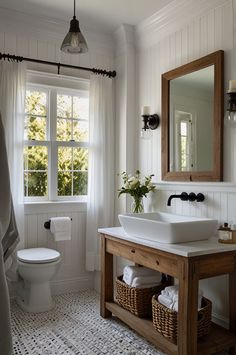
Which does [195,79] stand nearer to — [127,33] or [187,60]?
[187,60]

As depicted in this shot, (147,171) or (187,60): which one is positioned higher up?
(187,60)

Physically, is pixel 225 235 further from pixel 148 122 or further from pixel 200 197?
pixel 148 122

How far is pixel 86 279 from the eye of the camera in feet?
11.5

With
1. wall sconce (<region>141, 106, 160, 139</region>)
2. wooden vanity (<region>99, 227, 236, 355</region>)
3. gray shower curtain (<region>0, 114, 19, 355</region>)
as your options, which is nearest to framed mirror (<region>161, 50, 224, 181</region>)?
wall sconce (<region>141, 106, 160, 139</region>)

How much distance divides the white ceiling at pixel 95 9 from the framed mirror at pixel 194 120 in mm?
628

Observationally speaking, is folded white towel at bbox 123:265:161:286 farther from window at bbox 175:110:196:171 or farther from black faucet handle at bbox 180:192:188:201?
Answer: window at bbox 175:110:196:171

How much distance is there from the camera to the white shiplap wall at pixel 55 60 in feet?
10.1

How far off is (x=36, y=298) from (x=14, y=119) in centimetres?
162

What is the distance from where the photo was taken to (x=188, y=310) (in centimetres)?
190

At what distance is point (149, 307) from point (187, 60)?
2.02m

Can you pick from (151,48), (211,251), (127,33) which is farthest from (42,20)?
(211,251)

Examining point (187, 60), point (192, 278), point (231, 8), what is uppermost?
point (231, 8)

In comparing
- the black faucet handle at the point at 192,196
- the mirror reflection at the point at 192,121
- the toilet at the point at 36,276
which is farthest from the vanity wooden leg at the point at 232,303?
the toilet at the point at 36,276

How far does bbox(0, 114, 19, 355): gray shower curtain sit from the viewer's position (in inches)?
42.3
